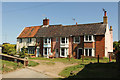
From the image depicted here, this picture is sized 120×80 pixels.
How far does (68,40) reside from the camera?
3155cm

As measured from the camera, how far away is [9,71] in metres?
17.2

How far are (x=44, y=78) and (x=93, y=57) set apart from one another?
16340mm

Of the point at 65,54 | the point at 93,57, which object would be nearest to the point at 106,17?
the point at 93,57

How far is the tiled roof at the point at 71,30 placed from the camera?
1149 inches

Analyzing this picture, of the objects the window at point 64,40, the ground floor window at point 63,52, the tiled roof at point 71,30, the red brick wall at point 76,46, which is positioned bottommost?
the ground floor window at point 63,52

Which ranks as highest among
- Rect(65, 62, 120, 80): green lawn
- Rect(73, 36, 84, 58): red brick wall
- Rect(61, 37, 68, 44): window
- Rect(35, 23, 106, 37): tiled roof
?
Rect(35, 23, 106, 37): tiled roof

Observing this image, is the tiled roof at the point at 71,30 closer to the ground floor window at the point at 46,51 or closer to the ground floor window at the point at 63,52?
the ground floor window at the point at 63,52

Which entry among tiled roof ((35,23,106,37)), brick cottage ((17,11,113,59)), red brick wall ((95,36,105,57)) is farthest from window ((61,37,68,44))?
red brick wall ((95,36,105,57))

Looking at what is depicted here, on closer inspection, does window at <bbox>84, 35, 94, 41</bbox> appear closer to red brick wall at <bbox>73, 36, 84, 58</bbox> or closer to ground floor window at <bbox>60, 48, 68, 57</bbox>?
red brick wall at <bbox>73, 36, 84, 58</bbox>

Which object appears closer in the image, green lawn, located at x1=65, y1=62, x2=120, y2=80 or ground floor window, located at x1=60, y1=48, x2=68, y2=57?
green lawn, located at x1=65, y1=62, x2=120, y2=80

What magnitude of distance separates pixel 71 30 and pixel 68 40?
276cm

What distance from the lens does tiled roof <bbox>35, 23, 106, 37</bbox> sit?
2919 centimetres

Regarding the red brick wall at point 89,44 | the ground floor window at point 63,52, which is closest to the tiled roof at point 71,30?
the red brick wall at point 89,44

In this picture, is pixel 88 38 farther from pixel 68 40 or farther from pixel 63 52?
pixel 63 52
